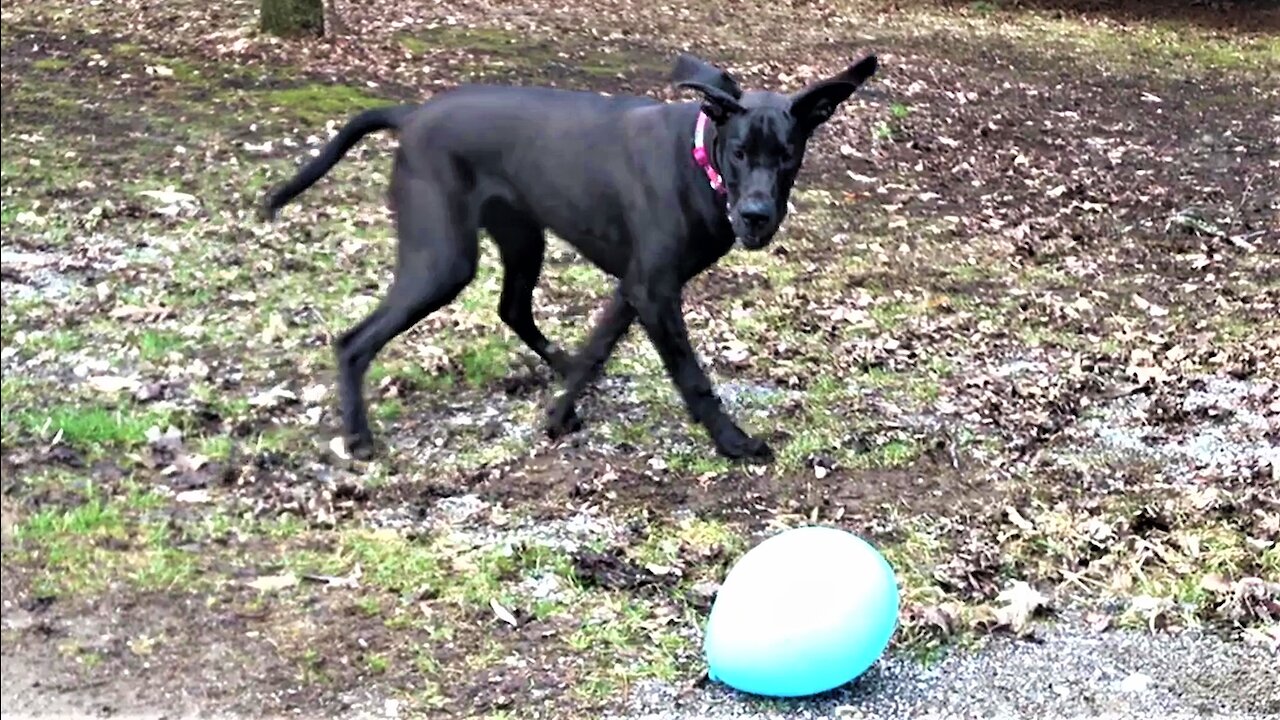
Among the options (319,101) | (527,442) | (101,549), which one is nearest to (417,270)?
(527,442)

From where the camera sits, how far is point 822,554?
12.6 feet

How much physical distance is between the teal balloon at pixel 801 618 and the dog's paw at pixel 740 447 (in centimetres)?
169

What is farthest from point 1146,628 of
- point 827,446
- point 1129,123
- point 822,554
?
point 1129,123

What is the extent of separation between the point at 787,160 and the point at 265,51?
17.9 ft

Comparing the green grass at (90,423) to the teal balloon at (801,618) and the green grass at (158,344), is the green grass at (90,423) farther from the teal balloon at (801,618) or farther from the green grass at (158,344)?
the teal balloon at (801,618)

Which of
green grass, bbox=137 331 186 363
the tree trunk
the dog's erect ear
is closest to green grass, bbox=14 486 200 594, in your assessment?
green grass, bbox=137 331 186 363

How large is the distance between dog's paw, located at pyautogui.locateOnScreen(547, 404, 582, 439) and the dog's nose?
1.31 meters

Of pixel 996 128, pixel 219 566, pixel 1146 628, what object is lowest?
pixel 996 128

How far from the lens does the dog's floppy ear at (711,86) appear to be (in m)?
4.69

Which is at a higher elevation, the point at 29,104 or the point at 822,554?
the point at 29,104

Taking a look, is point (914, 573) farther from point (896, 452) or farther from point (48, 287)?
point (48, 287)

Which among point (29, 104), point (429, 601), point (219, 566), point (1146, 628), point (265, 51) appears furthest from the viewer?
point (265, 51)

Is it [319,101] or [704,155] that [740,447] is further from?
[319,101]

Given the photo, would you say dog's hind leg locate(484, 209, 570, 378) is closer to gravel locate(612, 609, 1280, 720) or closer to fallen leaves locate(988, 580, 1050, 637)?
fallen leaves locate(988, 580, 1050, 637)
